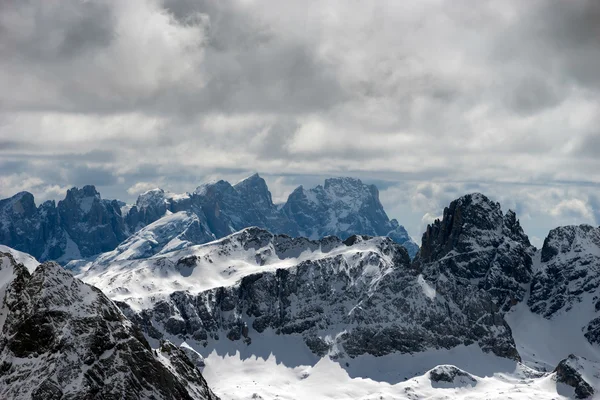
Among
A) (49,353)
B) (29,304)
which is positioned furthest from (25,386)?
(29,304)

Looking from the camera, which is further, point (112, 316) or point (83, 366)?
point (112, 316)

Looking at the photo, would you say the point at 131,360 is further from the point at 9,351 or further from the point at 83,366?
the point at 9,351

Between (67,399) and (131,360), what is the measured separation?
61.8 feet

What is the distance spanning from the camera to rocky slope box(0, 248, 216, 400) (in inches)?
7175

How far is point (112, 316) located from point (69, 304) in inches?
436

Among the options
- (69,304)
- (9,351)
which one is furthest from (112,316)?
(9,351)

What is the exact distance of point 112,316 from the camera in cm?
19988

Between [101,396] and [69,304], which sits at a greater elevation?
[69,304]

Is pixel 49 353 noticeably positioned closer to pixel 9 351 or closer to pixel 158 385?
pixel 9 351

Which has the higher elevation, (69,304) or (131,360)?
(69,304)

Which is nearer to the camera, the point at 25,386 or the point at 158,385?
the point at 25,386

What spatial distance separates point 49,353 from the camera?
188000 mm

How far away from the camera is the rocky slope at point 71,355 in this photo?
182250 mm

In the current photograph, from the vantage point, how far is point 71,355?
18700 centimetres
